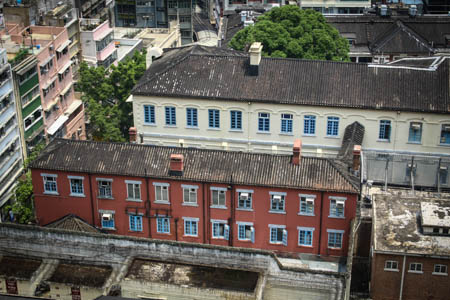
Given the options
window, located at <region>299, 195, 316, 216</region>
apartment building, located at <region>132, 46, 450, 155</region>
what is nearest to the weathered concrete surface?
window, located at <region>299, 195, 316, 216</region>

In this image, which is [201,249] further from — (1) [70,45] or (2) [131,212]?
(1) [70,45]

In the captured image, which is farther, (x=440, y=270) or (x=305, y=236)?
(x=305, y=236)

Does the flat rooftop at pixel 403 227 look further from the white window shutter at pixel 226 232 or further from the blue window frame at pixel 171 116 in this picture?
the blue window frame at pixel 171 116

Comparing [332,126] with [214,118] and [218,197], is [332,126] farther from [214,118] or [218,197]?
[218,197]

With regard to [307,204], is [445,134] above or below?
above

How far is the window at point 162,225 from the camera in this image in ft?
206

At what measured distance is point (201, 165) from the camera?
6112cm

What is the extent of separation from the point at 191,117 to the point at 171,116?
7.07 feet

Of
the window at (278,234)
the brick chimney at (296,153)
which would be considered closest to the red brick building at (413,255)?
the window at (278,234)

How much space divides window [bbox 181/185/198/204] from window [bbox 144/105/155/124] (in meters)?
14.9

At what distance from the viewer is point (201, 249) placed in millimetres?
53312

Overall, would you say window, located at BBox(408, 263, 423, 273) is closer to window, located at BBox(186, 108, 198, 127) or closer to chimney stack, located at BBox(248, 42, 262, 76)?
chimney stack, located at BBox(248, 42, 262, 76)

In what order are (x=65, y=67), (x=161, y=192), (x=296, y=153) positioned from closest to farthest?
(x=296, y=153) < (x=161, y=192) < (x=65, y=67)

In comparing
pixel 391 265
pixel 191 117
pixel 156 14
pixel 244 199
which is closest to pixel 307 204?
pixel 244 199
